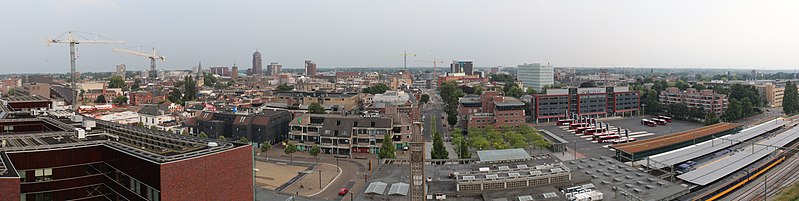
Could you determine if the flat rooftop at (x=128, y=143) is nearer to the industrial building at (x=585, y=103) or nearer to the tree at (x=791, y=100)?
the industrial building at (x=585, y=103)

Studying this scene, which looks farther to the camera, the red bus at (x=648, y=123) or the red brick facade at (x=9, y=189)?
the red bus at (x=648, y=123)

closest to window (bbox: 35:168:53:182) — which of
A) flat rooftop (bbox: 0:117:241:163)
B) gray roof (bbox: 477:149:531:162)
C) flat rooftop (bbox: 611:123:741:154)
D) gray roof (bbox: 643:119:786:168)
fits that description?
flat rooftop (bbox: 0:117:241:163)

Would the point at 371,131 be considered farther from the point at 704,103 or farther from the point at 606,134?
the point at 704,103

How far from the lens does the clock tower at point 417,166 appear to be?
45.1 feet

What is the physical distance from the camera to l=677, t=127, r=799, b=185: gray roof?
1895cm

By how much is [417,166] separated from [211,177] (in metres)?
6.00

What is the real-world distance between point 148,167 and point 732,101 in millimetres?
43509

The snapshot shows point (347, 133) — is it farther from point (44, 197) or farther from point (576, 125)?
point (576, 125)

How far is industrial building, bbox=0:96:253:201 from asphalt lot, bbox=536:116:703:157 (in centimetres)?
2109

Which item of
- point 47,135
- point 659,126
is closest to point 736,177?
point 659,126

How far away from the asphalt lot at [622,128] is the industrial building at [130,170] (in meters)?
21.1

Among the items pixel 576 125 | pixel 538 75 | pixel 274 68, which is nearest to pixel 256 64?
pixel 274 68

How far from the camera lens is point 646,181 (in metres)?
17.9

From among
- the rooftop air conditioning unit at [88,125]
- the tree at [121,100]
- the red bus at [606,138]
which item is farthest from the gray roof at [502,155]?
the tree at [121,100]
